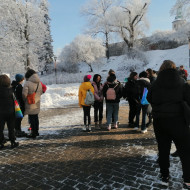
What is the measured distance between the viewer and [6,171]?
3.75 meters

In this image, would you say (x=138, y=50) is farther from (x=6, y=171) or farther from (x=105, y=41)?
(x=6, y=171)

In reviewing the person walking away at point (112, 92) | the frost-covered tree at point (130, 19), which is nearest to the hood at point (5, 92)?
the person walking away at point (112, 92)

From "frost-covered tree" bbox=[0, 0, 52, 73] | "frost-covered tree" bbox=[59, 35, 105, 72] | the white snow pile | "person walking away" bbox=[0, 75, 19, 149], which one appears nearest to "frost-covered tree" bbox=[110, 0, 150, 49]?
"frost-covered tree" bbox=[59, 35, 105, 72]

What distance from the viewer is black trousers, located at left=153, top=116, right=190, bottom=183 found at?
279cm

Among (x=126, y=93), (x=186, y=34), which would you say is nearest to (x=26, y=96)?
(x=126, y=93)

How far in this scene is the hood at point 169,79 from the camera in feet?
9.18

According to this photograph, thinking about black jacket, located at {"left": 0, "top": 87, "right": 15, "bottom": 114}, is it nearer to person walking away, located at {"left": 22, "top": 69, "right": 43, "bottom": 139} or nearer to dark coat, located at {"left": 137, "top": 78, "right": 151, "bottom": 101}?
person walking away, located at {"left": 22, "top": 69, "right": 43, "bottom": 139}

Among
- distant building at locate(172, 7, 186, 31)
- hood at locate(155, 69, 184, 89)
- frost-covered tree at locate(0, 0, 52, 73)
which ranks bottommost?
hood at locate(155, 69, 184, 89)

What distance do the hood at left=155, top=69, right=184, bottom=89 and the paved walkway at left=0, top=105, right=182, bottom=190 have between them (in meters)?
1.66

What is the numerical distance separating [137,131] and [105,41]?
3502cm

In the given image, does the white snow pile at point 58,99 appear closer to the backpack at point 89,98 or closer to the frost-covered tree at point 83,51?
the backpack at point 89,98

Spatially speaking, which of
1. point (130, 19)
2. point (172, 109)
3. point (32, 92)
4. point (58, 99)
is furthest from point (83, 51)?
point (172, 109)

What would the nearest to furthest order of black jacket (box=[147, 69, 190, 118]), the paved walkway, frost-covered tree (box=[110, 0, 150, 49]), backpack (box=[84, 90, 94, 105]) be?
black jacket (box=[147, 69, 190, 118]) < the paved walkway < backpack (box=[84, 90, 94, 105]) < frost-covered tree (box=[110, 0, 150, 49])

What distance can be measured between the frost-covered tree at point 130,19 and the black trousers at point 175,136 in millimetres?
32851
